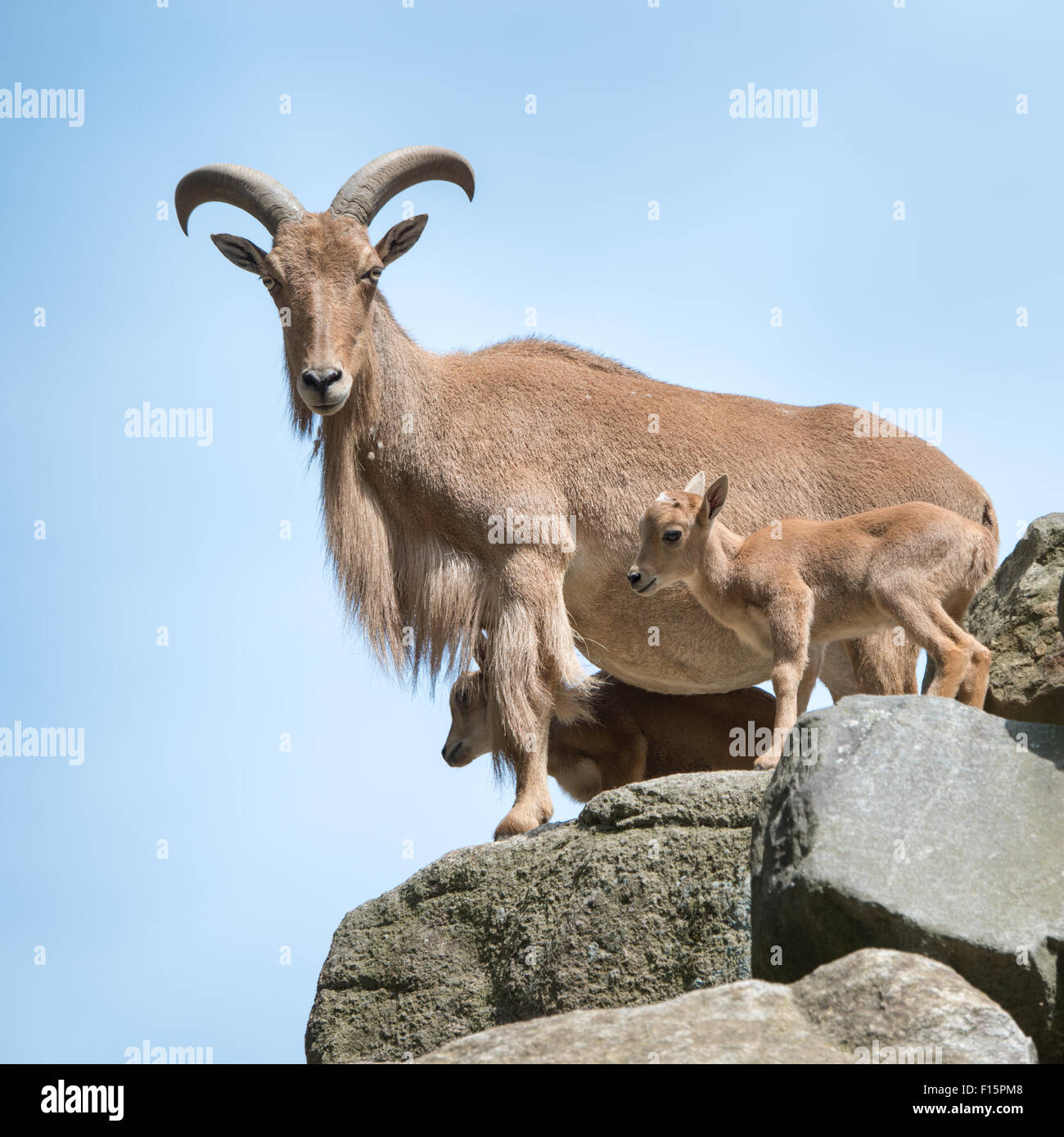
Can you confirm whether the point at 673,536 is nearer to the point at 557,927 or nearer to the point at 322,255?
the point at 557,927

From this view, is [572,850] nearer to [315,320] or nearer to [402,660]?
[402,660]

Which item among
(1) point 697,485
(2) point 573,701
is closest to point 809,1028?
(1) point 697,485

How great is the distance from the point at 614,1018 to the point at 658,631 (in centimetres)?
575

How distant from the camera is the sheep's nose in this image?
915 cm

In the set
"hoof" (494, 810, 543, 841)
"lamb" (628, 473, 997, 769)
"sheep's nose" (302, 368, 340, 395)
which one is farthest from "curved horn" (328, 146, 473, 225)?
"hoof" (494, 810, 543, 841)

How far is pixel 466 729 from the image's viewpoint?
11125 mm

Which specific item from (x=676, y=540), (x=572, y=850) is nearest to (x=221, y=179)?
(x=676, y=540)

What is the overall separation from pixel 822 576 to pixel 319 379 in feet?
11.0

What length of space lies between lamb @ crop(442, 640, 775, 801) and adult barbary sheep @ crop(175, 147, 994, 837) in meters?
0.38

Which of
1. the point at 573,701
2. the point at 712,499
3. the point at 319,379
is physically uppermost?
the point at 319,379

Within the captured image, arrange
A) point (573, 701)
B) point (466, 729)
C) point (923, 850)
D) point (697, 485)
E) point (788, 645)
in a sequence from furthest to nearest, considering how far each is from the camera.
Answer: point (466, 729) → point (573, 701) → point (697, 485) → point (788, 645) → point (923, 850)

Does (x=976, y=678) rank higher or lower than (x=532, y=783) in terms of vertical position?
higher

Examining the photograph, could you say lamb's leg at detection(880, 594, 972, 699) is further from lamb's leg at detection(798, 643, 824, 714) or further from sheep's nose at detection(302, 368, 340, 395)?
sheep's nose at detection(302, 368, 340, 395)

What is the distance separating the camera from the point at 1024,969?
554cm
